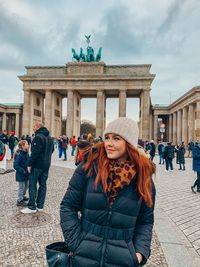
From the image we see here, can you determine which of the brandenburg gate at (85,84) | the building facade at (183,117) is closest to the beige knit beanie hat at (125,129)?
the building facade at (183,117)

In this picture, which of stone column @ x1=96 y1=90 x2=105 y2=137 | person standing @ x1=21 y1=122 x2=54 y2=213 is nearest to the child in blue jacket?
person standing @ x1=21 y1=122 x2=54 y2=213

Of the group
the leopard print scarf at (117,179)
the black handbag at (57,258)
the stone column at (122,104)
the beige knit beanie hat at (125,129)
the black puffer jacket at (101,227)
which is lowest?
the black handbag at (57,258)

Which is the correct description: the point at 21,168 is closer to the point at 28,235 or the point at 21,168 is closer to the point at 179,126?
the point at 28,235

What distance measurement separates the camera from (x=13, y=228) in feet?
16.2

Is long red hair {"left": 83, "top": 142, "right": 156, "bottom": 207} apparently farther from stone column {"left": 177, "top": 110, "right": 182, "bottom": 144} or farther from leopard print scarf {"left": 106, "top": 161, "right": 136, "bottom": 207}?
stone column {"left": 177, "top": 110, "right": 182, "bottom": 144}

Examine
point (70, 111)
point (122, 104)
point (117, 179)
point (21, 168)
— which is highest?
point (122, 104)

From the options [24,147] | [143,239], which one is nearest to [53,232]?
[24,147]

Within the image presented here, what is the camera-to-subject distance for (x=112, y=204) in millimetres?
1911

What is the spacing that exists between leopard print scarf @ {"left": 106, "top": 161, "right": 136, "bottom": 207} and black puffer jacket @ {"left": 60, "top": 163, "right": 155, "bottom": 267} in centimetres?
4

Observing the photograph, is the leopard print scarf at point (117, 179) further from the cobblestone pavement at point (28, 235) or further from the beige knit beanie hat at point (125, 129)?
the cobblestone pavement at point (28, 235)

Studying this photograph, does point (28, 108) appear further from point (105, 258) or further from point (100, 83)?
point (105, 258)

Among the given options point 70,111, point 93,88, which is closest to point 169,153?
point 93,88

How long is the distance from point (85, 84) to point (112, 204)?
47.5 m

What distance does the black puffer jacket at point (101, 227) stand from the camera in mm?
1839
